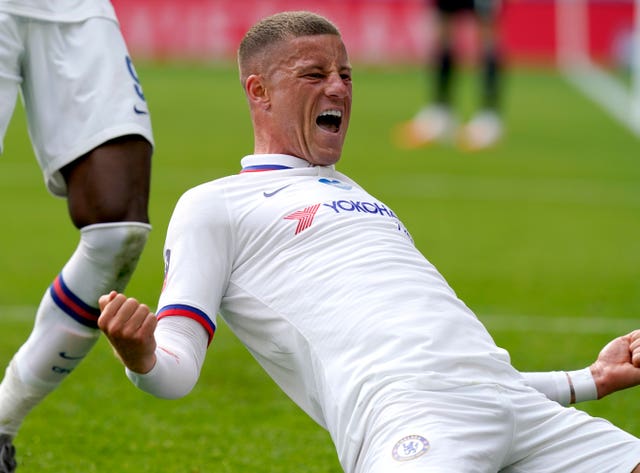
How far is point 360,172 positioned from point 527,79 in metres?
10.9

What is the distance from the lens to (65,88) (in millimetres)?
4129

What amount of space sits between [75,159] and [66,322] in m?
0.48

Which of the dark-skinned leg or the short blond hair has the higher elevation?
the short blond hair

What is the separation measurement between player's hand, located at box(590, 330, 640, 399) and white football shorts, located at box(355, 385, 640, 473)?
0.81 ft

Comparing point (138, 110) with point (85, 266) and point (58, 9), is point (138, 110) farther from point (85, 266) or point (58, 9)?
point (85, 266)

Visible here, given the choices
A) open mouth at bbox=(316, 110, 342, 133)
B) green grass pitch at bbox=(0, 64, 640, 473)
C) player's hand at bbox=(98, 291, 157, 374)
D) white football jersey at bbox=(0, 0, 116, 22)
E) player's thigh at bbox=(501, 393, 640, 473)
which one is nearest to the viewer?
player's hand at bbox=(98, 291, 157, 374)

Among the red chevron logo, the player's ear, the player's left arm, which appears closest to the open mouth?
the player's ear

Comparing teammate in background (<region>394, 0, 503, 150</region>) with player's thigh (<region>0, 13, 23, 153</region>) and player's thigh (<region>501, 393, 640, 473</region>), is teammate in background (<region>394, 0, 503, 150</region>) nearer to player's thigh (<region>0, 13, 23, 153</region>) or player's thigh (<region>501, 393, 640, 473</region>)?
player's thigh (<region>0, 13, 23, 153</region>)

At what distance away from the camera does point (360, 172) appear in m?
12.0

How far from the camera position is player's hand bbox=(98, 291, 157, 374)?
270cm

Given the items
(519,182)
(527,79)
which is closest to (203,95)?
(527,79)

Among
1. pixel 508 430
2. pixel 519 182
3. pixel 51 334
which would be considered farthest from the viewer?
pixel 519 182

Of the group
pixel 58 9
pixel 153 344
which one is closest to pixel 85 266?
pixel 58 9

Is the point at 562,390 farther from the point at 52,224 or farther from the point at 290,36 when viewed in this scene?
the point at 52,224
